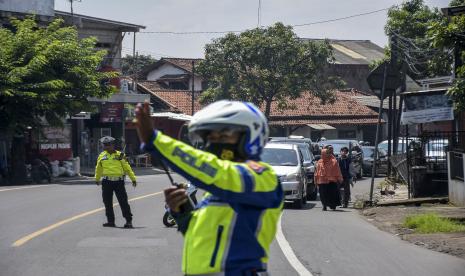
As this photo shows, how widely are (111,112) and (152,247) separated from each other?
3511 centimetres

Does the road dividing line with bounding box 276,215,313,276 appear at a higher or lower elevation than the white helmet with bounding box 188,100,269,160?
lower

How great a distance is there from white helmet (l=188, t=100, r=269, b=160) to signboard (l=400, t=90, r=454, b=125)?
21292 mm

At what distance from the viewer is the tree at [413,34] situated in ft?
101

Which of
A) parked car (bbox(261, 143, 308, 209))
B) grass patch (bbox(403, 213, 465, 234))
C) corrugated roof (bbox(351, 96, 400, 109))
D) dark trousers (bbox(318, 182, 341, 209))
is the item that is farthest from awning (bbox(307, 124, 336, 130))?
grass patch (bbox(403, 213, 465, 234))

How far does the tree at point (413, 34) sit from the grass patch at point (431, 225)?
537 inches

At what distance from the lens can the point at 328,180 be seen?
20.7 metres

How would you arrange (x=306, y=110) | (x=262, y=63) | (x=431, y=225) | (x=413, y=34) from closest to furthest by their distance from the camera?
(x=431, y=225), (x=413, y=34), (x=262, y=63), (x=306, y=110)

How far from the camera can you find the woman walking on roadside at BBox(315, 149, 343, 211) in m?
20.7

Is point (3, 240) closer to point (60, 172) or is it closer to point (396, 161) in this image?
point (396, 161)

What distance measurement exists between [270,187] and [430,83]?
87.1 ft

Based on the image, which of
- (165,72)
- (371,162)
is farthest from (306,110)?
(371,162)

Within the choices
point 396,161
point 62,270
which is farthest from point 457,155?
point 62,270

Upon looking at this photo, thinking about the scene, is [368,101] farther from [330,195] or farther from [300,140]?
[330,195]

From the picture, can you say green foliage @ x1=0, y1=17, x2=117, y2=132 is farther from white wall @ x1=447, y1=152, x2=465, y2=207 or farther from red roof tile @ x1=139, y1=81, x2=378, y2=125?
red roof tile @ x1=139, y1=81, x2=378, y2=125
